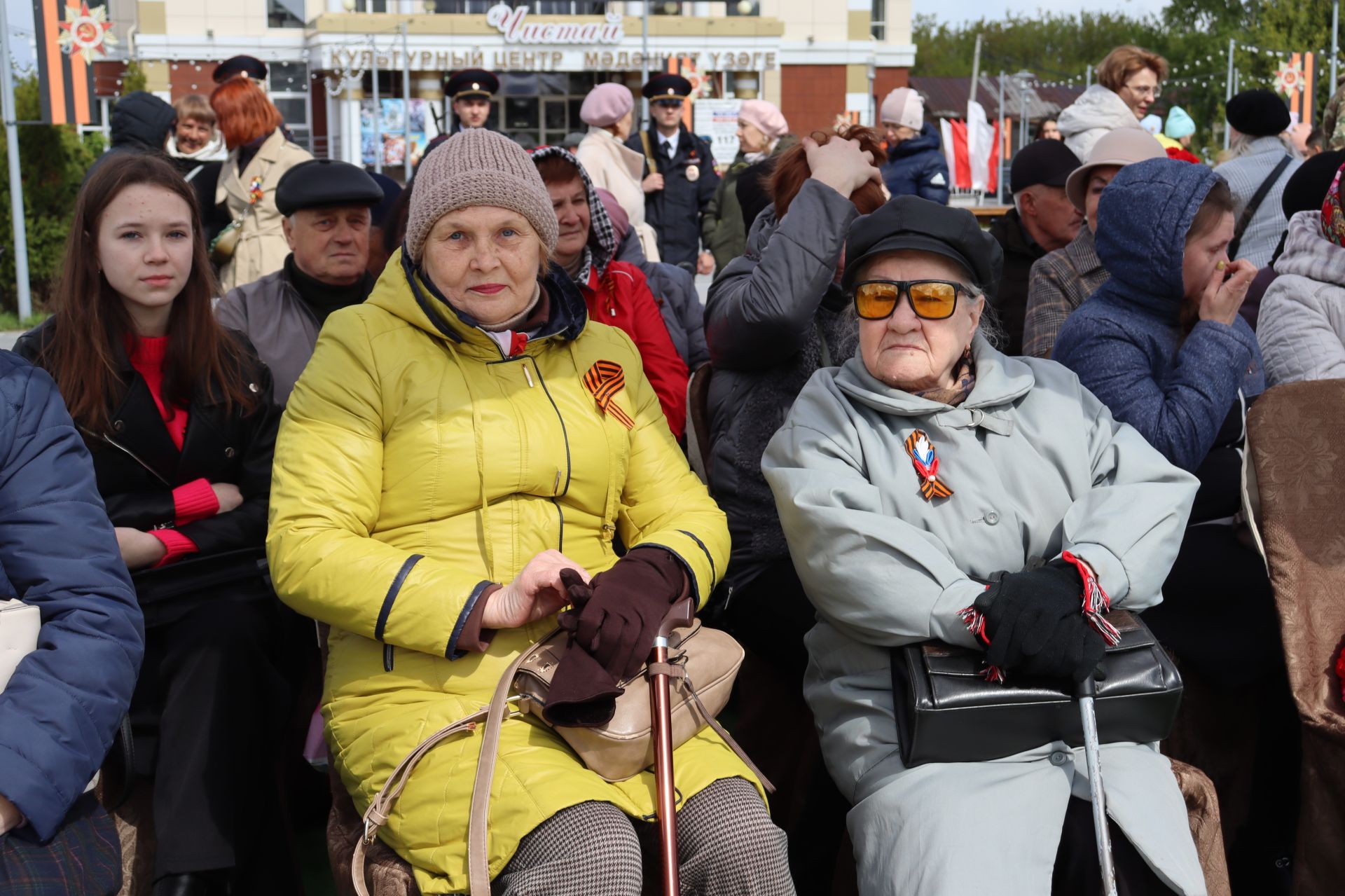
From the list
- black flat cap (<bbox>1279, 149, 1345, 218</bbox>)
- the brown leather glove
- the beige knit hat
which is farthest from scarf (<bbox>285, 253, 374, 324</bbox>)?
black flat cap (<bbox>1279, 149, 1345, 218</bbox>)

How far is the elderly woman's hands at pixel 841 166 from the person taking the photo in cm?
339

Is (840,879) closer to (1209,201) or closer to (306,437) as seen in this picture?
(306,437)

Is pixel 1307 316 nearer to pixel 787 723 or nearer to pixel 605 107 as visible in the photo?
pixel 787 723

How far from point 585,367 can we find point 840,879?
1.33 m

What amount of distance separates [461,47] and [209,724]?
3945cm

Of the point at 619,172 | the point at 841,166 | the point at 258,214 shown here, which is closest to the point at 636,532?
the point at 841,166

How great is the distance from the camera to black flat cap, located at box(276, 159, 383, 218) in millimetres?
4098

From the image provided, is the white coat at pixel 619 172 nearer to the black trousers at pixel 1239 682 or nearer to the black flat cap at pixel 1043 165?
the black flat cap at pixel 1043 165

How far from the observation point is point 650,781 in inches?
98.7

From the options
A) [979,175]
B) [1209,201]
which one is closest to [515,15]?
[979,175]

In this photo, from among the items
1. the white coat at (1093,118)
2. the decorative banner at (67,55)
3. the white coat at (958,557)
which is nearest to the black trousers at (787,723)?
the white coat at (958,557)

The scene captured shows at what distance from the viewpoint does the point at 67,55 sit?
12.2m

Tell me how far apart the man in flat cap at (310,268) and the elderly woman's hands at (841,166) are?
1.50 meters

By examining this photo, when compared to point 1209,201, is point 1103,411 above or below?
below
